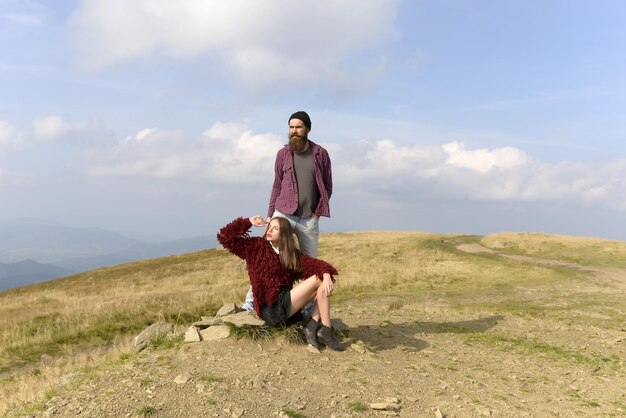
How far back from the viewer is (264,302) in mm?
7363

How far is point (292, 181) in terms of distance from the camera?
7.72 metres

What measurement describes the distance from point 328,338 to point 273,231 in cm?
205

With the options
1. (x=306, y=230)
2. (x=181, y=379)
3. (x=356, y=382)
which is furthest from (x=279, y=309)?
(x=181, y=379)

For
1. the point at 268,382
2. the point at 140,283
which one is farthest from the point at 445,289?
the point at 140,283

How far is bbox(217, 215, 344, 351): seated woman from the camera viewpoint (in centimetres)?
714

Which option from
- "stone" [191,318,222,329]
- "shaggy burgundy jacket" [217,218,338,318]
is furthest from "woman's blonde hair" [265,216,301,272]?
"stone" [191,318,222,329]

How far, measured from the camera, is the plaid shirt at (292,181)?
7.69 m

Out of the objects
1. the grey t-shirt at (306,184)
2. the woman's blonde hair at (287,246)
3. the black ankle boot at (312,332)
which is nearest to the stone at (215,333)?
the black ankle boot at (312,332)

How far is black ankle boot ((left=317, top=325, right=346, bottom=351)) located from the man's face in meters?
3.17

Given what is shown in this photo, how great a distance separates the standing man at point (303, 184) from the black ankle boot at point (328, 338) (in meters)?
1.30

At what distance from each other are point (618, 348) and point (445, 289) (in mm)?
10323

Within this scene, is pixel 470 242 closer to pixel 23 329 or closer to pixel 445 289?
pixel 445 289

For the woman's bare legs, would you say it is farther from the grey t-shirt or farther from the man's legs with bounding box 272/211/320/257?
the grey t-shirt

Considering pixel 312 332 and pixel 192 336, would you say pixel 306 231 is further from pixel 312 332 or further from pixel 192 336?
pixel 192 336
